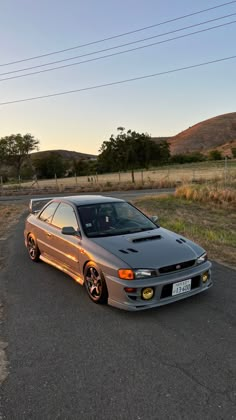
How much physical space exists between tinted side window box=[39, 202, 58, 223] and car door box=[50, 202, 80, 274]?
16 cm

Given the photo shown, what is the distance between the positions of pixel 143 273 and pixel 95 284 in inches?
31.9

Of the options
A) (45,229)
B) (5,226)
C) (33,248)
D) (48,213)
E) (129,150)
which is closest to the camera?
(45,229)

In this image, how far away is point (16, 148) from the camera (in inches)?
2527

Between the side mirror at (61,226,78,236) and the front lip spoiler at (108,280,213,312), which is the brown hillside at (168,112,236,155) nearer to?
the side mirror at (61,226,78,236)

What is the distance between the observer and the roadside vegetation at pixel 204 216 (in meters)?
7.35

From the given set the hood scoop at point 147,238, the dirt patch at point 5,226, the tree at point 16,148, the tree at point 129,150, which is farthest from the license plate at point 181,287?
the tree at point 16,148

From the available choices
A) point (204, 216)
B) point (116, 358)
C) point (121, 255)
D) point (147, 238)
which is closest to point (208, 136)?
point (204, 216)

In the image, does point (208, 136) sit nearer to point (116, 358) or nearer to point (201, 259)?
point (201, 259)

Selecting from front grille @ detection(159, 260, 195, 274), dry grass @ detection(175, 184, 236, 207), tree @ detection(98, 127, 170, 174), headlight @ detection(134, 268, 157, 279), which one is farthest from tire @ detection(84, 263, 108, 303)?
tree @ detection(98, 127, 170, 174)

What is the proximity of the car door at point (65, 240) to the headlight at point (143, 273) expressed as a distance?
120cm

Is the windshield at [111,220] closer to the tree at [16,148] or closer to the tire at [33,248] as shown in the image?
the tire at [33,248]

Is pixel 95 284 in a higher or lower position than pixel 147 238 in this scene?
lower

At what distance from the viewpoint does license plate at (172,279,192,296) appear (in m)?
4.04

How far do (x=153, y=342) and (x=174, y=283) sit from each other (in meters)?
0.78
